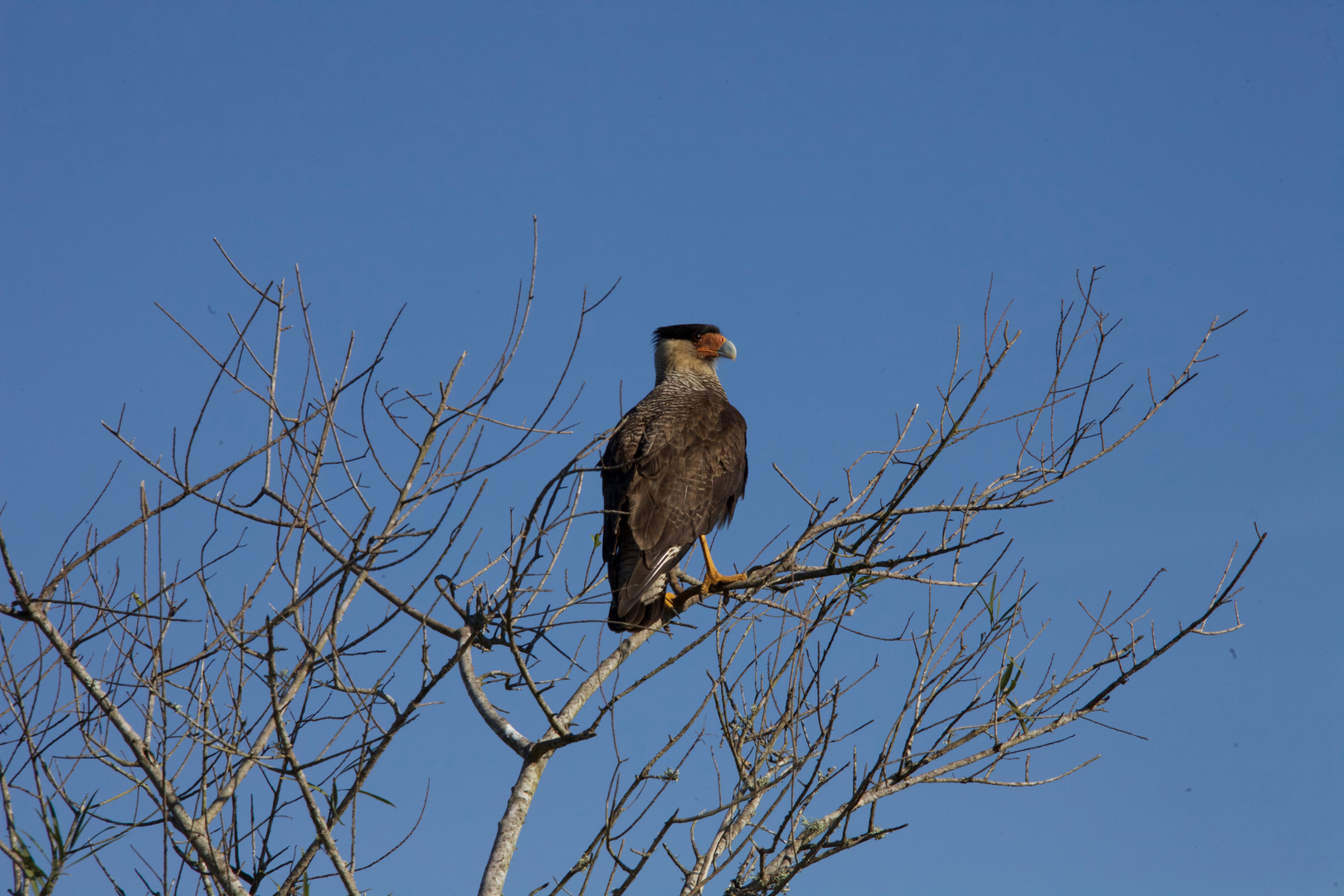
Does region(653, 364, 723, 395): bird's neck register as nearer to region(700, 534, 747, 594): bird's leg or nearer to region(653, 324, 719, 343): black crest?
region(653, 324, 719, 343): black crest

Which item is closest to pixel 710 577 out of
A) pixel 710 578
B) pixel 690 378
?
pixel 710 578

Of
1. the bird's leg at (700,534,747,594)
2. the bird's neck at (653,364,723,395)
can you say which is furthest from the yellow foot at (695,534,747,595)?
the bird's neck at (653,364,723,395)

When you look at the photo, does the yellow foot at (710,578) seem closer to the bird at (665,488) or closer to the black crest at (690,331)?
the bird at (665,488)

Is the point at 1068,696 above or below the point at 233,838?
above

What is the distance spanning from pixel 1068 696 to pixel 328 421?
271 cm

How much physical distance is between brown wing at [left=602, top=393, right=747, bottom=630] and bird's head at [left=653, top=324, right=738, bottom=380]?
723 millimetres

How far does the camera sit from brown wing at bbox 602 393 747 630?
491cm

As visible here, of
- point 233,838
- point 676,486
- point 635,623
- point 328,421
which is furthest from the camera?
point 676,486

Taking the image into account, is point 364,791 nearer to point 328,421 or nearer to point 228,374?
point 328,421

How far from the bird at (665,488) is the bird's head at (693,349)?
0.98 ft

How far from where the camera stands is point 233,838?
111 inches

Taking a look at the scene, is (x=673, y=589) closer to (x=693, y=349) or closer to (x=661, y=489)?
(x=661, y=489)

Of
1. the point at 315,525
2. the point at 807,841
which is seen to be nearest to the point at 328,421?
the point at 315,525

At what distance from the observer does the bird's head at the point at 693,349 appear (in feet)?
23.6
